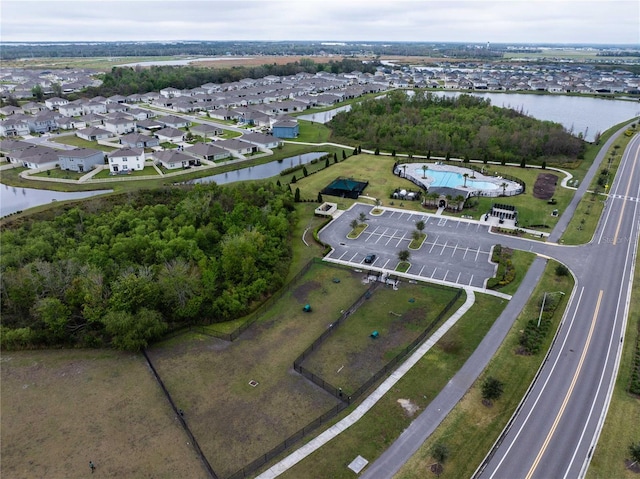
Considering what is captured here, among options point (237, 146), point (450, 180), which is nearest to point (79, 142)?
point (237, 146)

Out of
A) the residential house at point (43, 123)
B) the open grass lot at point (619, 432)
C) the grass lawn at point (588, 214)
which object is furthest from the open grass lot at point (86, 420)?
the residential house at point (43, 123)

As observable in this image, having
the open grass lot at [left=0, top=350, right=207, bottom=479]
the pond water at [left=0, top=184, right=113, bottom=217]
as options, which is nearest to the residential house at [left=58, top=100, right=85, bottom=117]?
Answer: the pond water at [left=0, top=184, right=113, bottom=217]

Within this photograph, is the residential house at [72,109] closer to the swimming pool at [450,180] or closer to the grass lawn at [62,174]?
the grass lawn at [62,174]

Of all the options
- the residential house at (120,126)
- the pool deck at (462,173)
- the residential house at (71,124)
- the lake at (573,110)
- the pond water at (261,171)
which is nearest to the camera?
the pool deck at (462,173)

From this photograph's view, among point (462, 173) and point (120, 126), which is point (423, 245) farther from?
point (120, 126)

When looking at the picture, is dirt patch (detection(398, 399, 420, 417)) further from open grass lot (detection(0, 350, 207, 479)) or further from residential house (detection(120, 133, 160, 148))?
residential house (detection(120, 133, 160, 148))
